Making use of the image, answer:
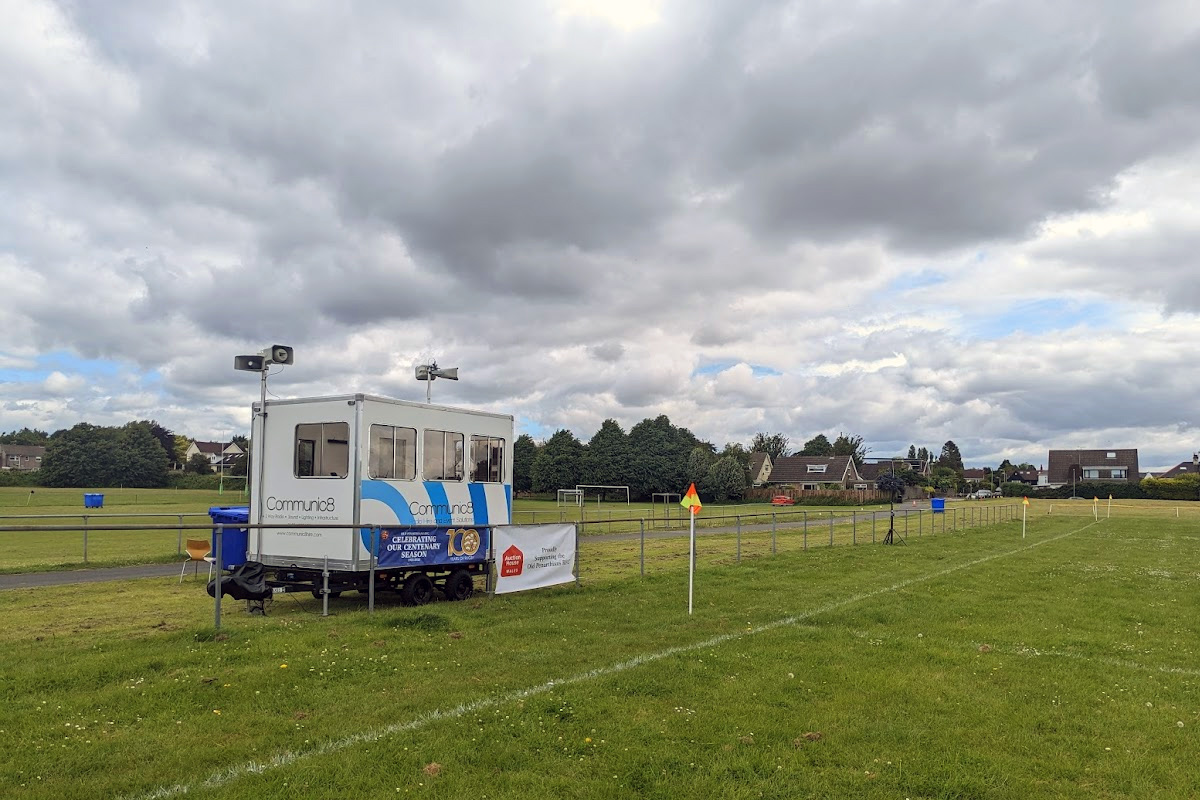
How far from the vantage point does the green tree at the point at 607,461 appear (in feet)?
270

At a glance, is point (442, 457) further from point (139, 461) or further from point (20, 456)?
point (20, 456)

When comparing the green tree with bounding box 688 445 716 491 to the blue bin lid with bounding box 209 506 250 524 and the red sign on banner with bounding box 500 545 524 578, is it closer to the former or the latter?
the blue bin lid with bounding box 209 506 250 524

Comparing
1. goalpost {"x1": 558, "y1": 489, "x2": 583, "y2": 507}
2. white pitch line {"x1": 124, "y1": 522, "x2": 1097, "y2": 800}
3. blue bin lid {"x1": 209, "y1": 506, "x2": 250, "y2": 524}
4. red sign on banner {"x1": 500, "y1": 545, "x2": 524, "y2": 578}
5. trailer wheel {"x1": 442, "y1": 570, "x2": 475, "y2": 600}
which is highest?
blue bin lid {"x1": 209, "y1": 506, "x2": 250, "y2": 524}

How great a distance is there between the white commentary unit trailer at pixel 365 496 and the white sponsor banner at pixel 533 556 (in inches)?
23.4

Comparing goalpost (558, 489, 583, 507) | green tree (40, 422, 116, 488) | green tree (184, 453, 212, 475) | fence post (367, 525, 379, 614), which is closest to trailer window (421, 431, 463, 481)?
fence post (367, 525, 379, 614)

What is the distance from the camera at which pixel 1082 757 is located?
582cm

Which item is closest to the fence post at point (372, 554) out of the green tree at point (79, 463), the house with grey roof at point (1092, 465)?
the green tree at point (79, 463)

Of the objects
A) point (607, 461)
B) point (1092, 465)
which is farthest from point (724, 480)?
point (1092, 465)

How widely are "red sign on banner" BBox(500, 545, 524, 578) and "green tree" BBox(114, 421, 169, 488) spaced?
93288 mm

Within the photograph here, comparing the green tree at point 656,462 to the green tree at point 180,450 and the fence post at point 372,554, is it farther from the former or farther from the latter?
the green tree at point 180,450

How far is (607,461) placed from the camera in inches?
3250

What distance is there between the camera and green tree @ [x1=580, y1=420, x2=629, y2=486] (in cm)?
8225

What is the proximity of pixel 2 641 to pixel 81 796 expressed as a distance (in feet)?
19.9

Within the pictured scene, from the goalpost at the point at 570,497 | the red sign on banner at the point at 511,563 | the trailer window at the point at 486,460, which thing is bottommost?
the goalpost at the point at 570,497
